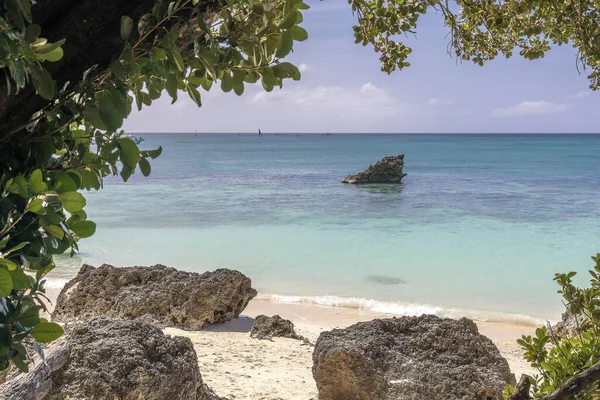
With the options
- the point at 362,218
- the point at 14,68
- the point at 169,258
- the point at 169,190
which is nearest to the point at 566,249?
the point at 362,218

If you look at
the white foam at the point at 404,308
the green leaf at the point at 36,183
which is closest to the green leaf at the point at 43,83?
the green leaf at the point at 36,183

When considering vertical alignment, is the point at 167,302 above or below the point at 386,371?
below

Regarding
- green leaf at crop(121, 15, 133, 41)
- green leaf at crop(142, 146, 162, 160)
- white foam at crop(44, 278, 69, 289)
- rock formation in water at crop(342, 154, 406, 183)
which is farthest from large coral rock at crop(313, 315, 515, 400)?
rock formation in water at crop(342, 154, 406, 183)

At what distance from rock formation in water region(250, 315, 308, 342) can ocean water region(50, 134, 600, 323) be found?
3.72 m

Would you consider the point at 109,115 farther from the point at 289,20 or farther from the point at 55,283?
the point at 55,283

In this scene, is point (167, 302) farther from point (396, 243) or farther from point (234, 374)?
point (396, 243)

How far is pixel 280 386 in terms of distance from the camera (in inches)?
188

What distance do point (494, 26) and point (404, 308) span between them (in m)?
7.91

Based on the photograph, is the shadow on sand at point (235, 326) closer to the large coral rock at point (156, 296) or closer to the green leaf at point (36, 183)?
the large coral rock at point (156, 296)

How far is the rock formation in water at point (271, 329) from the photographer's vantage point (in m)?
6.51

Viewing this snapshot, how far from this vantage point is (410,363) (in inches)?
151

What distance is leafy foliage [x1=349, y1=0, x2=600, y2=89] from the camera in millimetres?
2549

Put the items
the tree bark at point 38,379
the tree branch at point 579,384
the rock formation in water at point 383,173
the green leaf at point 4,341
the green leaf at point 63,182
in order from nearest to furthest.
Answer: the green leaf at point 4,341 < the green leaf at point 63,182 < the tree branch at point 579,384 < the tree bark at point 38,379 < the rock formation in water at point 383,173

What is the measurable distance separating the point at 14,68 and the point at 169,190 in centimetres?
3131
